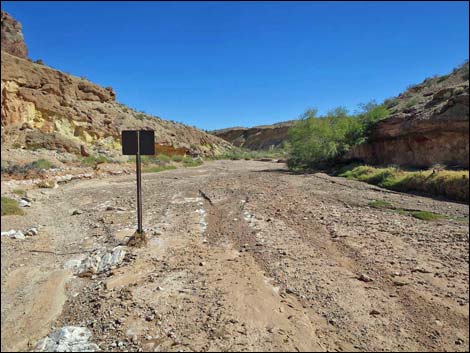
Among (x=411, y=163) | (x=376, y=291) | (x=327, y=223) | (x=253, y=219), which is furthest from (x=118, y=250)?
(x=411, y=163)

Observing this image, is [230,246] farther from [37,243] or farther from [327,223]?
[37,243]

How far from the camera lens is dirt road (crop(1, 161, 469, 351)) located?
132 inches

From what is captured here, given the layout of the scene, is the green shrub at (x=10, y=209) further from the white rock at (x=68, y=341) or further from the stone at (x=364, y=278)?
the stone at (x=364, y=278)

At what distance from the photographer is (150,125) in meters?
36.0

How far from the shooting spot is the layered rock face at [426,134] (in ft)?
48.4

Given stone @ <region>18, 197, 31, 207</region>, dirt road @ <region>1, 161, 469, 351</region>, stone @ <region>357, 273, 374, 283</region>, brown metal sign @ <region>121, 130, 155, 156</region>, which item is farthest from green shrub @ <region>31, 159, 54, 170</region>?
stone @ <region>357, 273, 374, 283</region>

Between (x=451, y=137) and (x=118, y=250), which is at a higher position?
(x=451, y=137)

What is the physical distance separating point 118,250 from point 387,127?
19219 millimetres

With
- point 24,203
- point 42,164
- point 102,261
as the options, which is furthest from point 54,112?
point 102,261

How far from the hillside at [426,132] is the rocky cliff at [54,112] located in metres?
20.1

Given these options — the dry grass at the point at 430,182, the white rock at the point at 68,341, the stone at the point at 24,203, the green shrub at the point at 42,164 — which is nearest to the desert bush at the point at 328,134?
the dry grass at the point at 430,182

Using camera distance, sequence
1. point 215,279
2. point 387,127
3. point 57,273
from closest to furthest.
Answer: point 215,279 < point 57,273 < point 387,127

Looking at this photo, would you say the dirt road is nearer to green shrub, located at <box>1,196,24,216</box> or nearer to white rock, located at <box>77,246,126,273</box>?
white rock, located at <box>77,246,126,273</box>

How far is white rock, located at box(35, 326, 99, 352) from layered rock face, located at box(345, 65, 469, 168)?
15.0m
